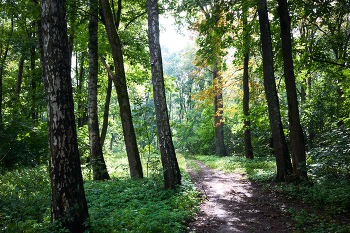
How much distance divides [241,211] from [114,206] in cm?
346

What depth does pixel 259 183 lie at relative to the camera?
832 centimetres

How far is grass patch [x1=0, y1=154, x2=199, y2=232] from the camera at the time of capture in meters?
3.88

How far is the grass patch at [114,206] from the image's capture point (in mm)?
3877

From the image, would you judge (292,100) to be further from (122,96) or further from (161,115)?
(122,96)

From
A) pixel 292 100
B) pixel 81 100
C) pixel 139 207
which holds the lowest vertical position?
pixel 139 207

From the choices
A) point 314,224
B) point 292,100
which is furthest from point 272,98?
point 314,224

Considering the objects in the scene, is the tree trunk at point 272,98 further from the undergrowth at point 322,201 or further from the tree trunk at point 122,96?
the tree trunk at point 122,96

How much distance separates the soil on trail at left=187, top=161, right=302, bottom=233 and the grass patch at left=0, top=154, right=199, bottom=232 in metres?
0.45

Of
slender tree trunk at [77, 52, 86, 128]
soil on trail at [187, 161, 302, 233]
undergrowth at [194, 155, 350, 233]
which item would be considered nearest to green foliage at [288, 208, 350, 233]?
undergrowth at [194, 155, 350, 233]

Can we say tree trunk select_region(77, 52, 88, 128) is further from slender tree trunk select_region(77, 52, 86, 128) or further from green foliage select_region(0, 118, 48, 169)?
green foliage select_region(0, 118, 48, 169)

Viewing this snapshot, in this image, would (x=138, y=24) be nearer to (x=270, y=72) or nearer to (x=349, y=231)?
(x=270, y=72)

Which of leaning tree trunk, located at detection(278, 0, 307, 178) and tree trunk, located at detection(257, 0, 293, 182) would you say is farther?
tree trunk, located at detection(257, 0, 293, 182)

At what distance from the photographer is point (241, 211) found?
5582mm

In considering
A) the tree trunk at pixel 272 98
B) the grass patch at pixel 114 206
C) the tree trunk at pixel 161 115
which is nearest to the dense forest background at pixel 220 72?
the tree trunk at pixel 272 98
